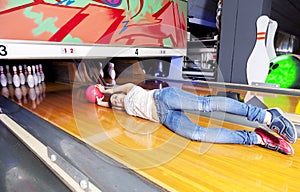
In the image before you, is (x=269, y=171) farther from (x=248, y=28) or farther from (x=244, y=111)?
(x=248, y=28)

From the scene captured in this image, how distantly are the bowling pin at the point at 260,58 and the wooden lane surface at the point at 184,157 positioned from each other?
4.31ft

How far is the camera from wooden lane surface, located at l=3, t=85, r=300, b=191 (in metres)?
0.78

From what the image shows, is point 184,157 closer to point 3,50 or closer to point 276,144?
point 276,144

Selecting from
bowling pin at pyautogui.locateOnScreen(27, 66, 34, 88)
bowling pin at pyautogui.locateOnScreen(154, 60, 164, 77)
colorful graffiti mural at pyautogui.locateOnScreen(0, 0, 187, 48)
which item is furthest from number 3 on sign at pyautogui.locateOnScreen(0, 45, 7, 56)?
bowling pin at pyautogui.locateOnScreen(154, 60, 164, 77)

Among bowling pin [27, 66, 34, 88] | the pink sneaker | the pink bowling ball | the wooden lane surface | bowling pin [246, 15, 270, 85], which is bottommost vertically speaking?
the wooden lane surface

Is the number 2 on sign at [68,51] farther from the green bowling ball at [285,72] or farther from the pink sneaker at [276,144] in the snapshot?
the green bowling ball at [285,72]

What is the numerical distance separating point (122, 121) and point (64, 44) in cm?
94

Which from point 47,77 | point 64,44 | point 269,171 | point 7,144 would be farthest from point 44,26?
point 47,77

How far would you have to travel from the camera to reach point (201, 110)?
121 cm

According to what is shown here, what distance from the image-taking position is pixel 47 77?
3.59 metres

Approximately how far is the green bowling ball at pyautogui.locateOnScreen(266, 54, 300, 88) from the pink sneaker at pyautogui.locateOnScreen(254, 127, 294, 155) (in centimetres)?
150

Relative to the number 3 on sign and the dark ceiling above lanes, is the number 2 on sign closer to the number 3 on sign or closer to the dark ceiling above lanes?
the number 3 on sign

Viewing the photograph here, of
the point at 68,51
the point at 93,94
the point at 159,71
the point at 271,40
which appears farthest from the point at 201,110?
the point at 159,71

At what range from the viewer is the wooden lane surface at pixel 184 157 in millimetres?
783
